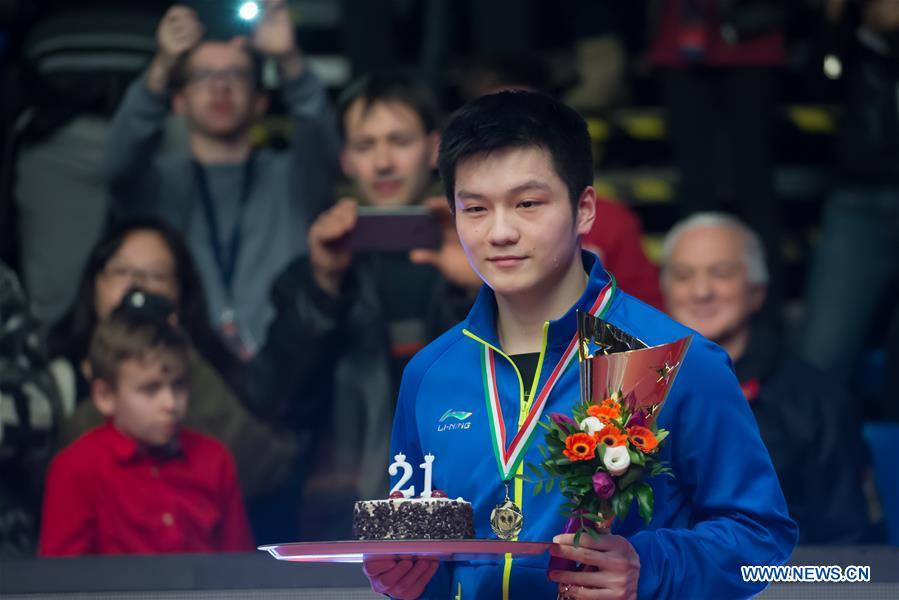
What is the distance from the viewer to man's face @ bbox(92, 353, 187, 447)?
17.0ft

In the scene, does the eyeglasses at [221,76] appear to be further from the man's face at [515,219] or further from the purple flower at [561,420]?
the purple flower at [561,420]

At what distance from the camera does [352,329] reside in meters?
5.53

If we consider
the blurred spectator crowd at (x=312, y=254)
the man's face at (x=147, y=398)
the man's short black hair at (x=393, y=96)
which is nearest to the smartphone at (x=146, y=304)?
the blurred spectator crowd at (x=312, y=254)

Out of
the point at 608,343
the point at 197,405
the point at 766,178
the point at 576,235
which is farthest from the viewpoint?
the point at 766,178

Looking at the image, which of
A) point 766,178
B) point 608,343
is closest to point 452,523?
point 608,343

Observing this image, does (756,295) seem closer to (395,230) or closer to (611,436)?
(395,230)

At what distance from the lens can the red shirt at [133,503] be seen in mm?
5000

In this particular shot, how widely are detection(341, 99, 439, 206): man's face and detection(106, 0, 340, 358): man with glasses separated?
125mm

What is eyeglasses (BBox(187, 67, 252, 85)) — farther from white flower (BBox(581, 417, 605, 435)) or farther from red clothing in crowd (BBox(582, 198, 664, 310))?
white flower (BBox(581, 417, 605, 435))

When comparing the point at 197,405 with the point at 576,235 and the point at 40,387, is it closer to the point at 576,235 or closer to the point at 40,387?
the point at 40,387

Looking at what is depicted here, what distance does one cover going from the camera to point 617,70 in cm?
662

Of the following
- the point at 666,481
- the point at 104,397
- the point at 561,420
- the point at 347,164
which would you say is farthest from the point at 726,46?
the point at 561,420

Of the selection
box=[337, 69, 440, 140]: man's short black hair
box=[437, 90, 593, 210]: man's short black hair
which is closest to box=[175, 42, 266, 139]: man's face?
box=[337, 69, 440, 140]: man's short black hair

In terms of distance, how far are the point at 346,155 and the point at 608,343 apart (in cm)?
331
